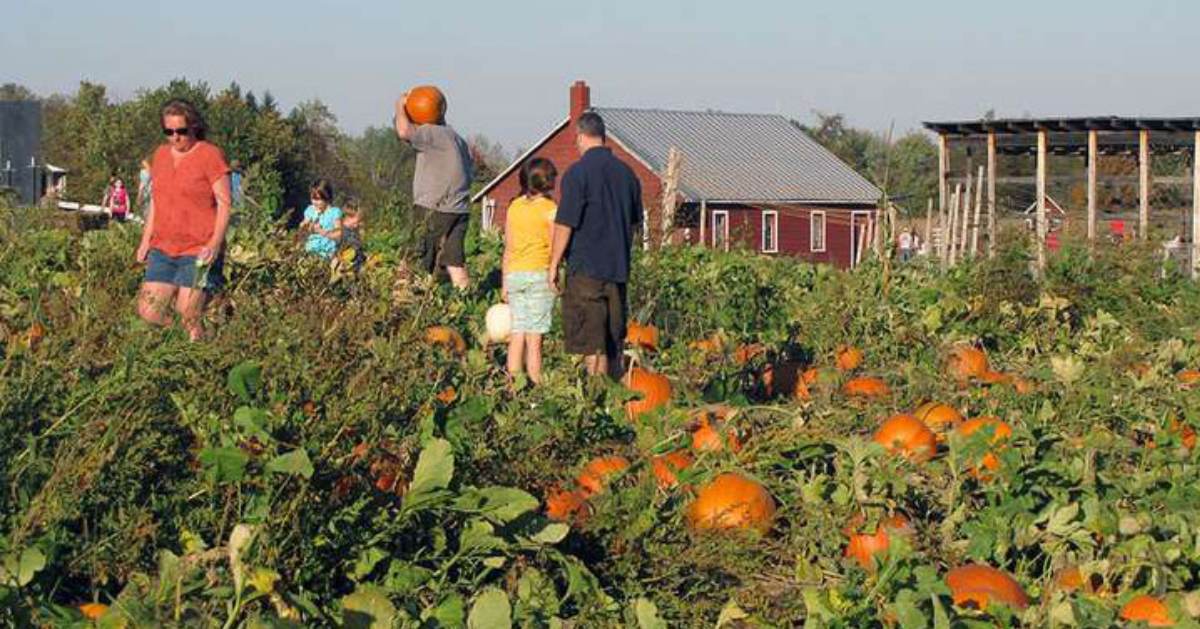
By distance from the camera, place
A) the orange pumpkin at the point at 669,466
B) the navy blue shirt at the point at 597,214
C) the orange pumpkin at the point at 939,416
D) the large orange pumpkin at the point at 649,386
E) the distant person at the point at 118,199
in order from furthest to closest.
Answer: the distant person at the point at 118,199
the navy blue shirt at the point at 597,214
the large orange pumpkin at the point at 649,386
the orange pumpkin at the point at 939,416
the orange pumpkin at the point at 669,466

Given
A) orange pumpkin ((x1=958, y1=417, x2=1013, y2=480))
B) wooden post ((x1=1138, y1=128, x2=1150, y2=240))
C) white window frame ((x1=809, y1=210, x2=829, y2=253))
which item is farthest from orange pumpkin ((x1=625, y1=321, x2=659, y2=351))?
white window frame ((x1=809, y1=210, x2=829, y2=253))

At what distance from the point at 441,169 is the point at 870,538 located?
6.26 metres

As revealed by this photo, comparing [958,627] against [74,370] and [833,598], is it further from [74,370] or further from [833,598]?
[74,370]

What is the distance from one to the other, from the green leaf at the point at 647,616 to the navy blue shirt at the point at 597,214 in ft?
13.2

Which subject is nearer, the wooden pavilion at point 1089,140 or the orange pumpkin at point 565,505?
the orange pumpkin at point 565,505

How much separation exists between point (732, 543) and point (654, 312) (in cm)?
577

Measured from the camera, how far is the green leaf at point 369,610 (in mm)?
4566

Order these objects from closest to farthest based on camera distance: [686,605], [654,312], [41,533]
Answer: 1. [41,533]
2. [686,605]
3. [654,312]

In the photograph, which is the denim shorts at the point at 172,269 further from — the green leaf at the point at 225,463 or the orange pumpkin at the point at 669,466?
the green leaf at the point at 225,463

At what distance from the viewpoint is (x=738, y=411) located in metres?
6.59

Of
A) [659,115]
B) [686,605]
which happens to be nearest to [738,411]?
[686,605]

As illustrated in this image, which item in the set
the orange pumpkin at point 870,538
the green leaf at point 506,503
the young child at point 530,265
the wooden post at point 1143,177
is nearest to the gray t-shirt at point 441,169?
the young child at point 530,265

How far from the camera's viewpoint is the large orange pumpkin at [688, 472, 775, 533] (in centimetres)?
557

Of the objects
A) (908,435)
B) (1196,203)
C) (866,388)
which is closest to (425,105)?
(866,388)
